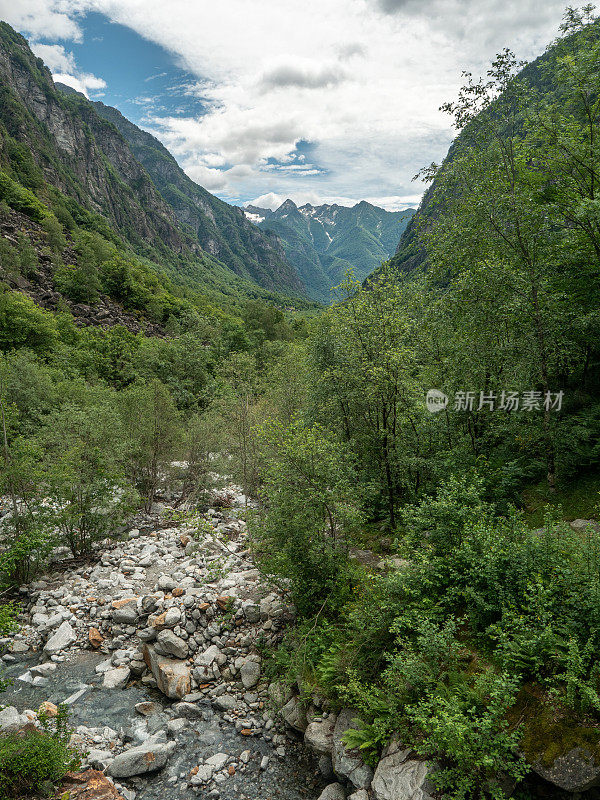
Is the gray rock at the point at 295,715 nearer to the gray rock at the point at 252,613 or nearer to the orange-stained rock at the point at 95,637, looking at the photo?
the gray rock at the point at 252,613

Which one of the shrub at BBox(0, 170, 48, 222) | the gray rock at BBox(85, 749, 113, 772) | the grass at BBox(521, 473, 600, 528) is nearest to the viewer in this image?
the gray rock at BBox(85, 749, 113, 772)

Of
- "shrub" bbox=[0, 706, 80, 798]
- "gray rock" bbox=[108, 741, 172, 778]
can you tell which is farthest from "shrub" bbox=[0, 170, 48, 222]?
"gray rock" bbox=[108, 741, 172, 778]

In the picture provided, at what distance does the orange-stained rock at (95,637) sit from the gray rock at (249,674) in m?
4.90

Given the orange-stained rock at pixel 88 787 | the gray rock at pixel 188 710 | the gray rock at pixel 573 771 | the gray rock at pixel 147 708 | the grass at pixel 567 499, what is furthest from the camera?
the grass at pixel 567 499

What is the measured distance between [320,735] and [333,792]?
931 millimetres

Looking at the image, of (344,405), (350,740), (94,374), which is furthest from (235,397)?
(350,740)

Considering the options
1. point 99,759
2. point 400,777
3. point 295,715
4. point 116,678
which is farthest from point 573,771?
point 116,678

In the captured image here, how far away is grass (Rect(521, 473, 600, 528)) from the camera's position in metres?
10.3

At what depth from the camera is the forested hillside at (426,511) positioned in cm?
625

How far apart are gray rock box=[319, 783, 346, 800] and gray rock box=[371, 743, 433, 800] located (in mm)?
1034

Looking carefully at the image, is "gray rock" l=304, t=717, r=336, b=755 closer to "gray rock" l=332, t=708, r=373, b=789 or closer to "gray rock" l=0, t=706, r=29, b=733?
"gray rock" l=332, t=708, r=373, b=789

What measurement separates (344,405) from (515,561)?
8958 mm

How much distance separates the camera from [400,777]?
631 cm

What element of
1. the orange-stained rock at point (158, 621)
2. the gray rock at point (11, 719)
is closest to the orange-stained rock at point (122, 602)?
the orange-stained rock at point (158, 621)
